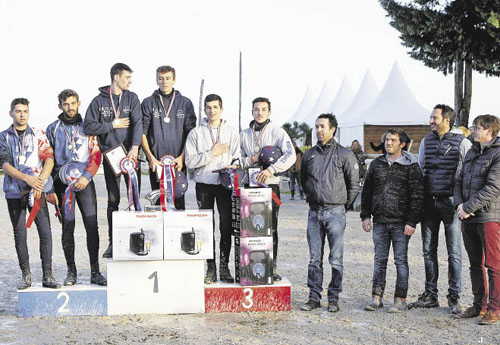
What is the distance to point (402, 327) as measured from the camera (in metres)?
5.21

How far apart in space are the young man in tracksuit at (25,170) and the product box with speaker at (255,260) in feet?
5.87

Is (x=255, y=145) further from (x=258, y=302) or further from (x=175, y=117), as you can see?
(x=258, y=302)

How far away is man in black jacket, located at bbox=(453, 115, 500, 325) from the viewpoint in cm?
520

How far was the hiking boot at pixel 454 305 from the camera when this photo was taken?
5625 millimetres

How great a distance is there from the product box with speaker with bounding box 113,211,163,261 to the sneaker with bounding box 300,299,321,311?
4.88 feet

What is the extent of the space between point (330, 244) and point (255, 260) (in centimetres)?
75

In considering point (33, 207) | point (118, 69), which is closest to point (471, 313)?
point (118, 69)

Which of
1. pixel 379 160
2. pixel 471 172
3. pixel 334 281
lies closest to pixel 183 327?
pixel 334 281

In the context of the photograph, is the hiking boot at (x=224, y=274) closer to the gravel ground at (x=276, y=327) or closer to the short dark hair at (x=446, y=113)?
the gravel ground at (x=276, y=327)

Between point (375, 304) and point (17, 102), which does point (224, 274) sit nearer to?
point (375, 304)

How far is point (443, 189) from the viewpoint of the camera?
223 inches

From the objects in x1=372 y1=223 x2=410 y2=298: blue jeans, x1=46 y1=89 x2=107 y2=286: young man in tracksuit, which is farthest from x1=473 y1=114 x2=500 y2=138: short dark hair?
x1=46 y1=89 x2=107 y2=286: young man in tracksuit

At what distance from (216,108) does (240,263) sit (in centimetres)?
156

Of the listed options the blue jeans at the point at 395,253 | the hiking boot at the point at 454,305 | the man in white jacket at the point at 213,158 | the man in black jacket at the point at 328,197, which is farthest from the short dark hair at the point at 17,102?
the hiking boot at the point at 454,305
